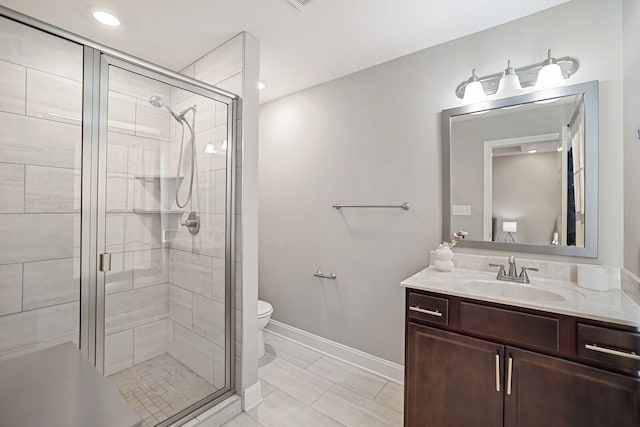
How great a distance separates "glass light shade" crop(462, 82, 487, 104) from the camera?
1.83 m

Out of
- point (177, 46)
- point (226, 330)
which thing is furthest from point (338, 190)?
point (177, 46)

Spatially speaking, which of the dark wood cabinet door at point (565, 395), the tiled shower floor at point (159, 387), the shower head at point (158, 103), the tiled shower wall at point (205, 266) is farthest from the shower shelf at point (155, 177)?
the dark wood cabinet door at point (565, 395)

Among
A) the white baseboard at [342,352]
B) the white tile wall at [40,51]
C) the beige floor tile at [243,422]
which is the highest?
the white tile wall at [40,51]

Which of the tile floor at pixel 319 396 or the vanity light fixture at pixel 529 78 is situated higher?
the vanity light fixture at pixel 529 78

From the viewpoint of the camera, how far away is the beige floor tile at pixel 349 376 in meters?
2.10

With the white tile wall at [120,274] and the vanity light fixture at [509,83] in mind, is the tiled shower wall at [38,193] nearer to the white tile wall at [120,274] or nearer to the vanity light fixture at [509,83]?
the white tile wall at [120,274]

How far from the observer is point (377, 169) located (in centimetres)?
232

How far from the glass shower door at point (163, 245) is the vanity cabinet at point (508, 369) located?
1240 millimetres

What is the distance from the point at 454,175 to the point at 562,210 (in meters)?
0.61

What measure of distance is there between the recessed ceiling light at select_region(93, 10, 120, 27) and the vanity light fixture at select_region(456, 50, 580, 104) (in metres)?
2.21

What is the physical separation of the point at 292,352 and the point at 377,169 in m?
1.76

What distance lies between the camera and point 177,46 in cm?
211

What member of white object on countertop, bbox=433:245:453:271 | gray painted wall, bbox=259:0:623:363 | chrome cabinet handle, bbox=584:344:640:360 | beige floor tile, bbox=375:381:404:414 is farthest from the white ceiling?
beige floor tile, bbox=375:381:404:414

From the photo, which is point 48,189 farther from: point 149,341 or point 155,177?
point 149,341
